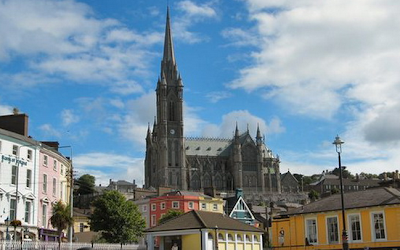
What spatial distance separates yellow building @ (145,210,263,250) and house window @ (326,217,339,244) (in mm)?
6207

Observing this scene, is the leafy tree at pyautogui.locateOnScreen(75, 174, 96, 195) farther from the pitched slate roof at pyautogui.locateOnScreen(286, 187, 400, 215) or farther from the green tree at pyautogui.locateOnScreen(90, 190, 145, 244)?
the pitched slate roof at pyautogui.locateOnScreen(286, 187, 400, 215)

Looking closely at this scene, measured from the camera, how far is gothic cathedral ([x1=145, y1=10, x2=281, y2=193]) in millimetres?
178000

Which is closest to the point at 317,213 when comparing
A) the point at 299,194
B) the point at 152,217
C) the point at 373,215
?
the point at 373,215

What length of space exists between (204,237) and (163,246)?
4923 millimetres

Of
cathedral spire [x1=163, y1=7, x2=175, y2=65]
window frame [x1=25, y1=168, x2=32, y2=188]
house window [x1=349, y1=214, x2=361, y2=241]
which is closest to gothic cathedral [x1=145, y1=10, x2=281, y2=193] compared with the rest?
cathedral spire [x1=163, y1=7, x2=175, y2=65]

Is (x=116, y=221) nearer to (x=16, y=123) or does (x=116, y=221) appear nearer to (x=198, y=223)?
(x=16, y=123)

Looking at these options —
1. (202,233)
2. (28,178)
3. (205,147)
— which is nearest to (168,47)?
(205,147)

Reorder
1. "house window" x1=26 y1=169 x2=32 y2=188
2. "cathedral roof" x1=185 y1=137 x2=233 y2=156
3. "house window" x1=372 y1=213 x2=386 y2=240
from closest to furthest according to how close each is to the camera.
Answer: "house window" x1=372 y1=213 x2=386 y2=240
"house window" x1=26 y1=169 x2=32 y2=188
"cathedral roof" x1=185 y1=137 x2=233 y2=156

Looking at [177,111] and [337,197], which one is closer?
[337,197]

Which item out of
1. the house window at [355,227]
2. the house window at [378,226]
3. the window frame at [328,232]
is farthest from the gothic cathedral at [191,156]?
the house window at [378,226]

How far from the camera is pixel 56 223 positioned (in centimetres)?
4269

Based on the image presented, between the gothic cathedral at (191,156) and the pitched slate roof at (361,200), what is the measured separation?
423 feet

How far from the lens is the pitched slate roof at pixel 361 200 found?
39.6 meters

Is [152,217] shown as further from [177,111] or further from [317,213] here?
[177,111]
